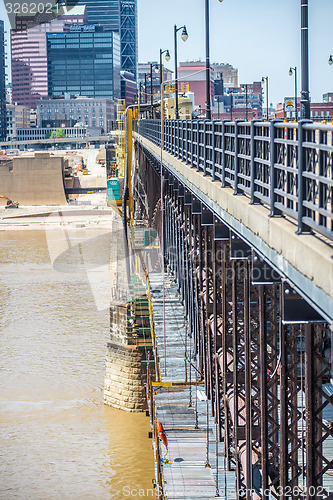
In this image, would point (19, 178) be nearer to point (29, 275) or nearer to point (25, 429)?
point (29, 275)

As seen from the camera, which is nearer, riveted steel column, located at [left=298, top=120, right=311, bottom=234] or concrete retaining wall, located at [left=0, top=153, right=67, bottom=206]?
riveted steel column, located at [left=298, top=120, right=311, bottom=234]

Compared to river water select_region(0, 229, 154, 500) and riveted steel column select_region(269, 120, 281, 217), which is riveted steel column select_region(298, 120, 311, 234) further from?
river water select_region(0, 229, 154, 500)

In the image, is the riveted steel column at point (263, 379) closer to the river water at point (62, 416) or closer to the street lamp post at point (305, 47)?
the street lamp post at point (305, 47)

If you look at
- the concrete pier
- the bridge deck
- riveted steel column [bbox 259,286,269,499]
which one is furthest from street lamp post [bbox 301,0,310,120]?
the concrete pier

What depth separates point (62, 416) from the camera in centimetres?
3192

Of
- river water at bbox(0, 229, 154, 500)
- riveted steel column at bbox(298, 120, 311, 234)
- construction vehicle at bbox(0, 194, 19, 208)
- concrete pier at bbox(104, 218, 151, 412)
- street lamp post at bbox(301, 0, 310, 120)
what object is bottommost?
river water at bbox(0, 229, 154, 500)

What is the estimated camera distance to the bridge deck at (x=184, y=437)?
51.8ft

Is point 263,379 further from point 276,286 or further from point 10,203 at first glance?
point 10,203

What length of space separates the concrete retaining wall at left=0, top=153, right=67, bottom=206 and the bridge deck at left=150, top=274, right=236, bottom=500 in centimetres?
11137

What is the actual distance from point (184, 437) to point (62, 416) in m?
14.4

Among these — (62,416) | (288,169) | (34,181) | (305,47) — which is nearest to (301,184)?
(288,169)

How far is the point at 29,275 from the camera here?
237 ft

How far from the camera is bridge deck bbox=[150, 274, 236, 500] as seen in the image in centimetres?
1577

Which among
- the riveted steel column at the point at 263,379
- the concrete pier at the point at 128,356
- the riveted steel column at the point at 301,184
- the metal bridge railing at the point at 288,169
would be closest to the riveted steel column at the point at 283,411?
the riveted steel column at the point at 263,379
